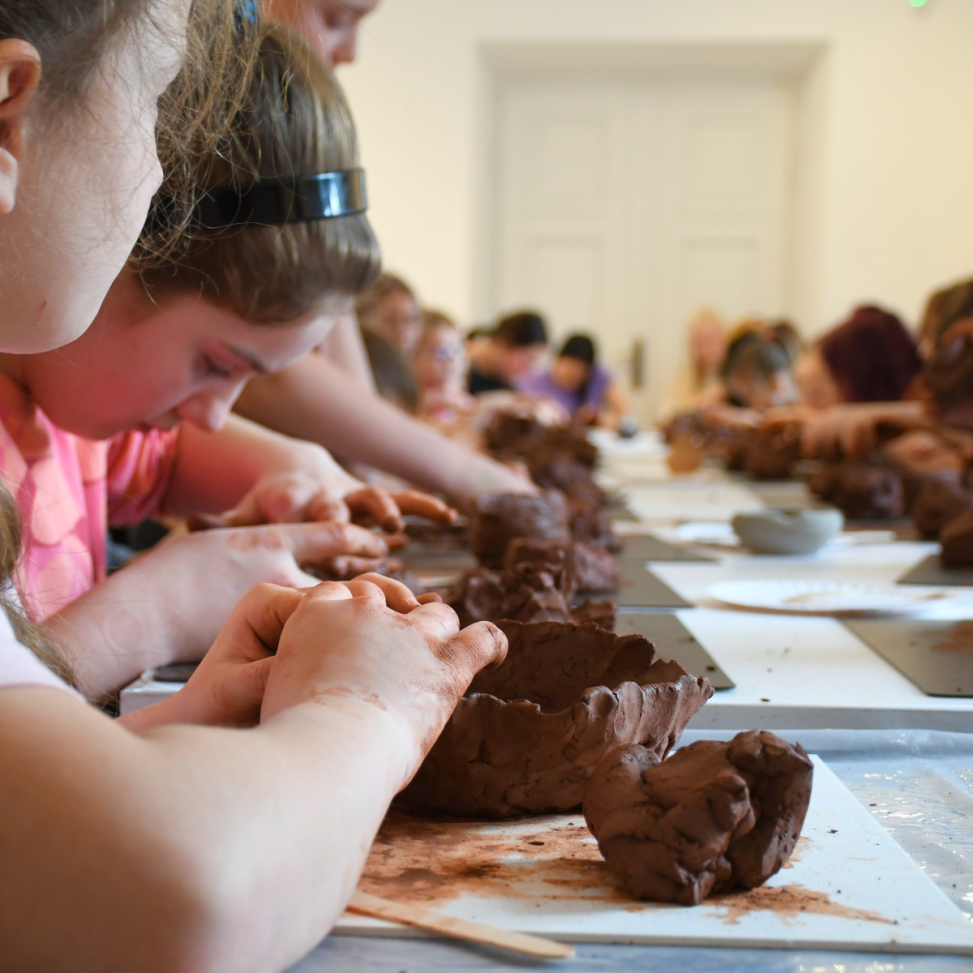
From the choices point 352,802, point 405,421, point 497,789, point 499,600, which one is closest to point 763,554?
point 405,421

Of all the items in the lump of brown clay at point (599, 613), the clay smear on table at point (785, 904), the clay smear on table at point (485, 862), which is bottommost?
the clay smear on table at point (485, 862)

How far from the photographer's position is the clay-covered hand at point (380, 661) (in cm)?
49

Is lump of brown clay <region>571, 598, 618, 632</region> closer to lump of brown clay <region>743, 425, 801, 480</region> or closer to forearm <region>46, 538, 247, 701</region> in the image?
forearm <region>46, 538, 247, 701</region>

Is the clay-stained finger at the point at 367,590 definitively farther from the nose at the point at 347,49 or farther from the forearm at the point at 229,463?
the nose at the point at 347,49

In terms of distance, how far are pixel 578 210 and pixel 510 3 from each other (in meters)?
1.37

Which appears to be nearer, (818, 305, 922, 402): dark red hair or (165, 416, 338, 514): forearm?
(165, 416, 338, 514): forearm

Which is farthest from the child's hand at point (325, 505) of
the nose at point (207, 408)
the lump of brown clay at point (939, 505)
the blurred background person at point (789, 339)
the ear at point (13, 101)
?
the blurred background person at point (789, 339)

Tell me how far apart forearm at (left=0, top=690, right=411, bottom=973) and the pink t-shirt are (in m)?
0.44

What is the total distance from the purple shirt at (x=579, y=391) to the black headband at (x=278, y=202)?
5233 mm

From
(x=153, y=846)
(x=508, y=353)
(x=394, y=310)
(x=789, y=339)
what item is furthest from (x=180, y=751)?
(x=789, y=339)

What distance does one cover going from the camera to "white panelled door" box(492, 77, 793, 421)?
22.1 ft

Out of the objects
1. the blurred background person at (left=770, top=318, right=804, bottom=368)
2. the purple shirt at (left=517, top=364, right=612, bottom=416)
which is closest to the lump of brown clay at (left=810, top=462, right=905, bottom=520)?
the blurred background person at (left=770, top=318, right=804, bottom=368)

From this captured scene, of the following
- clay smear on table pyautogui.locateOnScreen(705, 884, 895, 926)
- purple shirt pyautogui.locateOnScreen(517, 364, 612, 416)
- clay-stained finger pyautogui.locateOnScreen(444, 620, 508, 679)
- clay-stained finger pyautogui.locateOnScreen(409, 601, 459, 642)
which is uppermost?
clay-stained finger pyautogui.locateOnScreen(409, 601, 459, 642)

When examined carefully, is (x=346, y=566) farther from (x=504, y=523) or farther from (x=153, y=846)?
(x=153, y=846)
